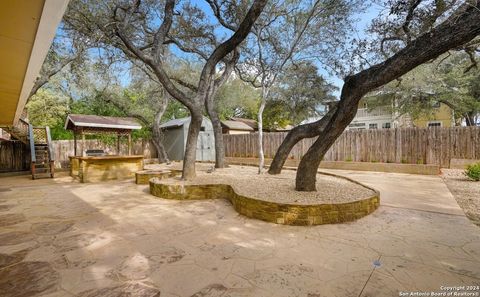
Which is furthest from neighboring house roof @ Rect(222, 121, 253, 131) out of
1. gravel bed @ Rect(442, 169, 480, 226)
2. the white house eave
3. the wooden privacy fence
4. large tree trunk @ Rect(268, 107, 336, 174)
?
the white house eave

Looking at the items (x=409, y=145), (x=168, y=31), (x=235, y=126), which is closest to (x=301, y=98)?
(x=235, y=126)

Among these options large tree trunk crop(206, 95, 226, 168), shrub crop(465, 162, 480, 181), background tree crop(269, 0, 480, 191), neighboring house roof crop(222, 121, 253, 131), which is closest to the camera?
background tree crop(269, 0, 480, 191)

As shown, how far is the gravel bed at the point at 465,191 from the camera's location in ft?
14.4

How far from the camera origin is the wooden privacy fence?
28.6 feet

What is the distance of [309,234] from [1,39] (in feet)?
13.4

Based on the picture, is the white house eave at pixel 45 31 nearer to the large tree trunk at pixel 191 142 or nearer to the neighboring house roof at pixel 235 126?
the large tree trunk at pixel 191 142

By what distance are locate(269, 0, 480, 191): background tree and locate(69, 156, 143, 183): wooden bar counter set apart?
20.8 ft

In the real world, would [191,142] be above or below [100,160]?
above

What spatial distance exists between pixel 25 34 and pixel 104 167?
811cm

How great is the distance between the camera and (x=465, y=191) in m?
6.01

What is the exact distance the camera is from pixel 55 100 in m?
15.9

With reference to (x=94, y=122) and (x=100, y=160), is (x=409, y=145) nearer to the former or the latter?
(x=100, y=160)

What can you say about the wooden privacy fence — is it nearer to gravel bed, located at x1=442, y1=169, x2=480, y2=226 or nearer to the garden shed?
gravel bed, located at x1=442, y1=169, x2=480, y2=226

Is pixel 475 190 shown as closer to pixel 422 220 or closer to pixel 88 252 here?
pixel 422 220
